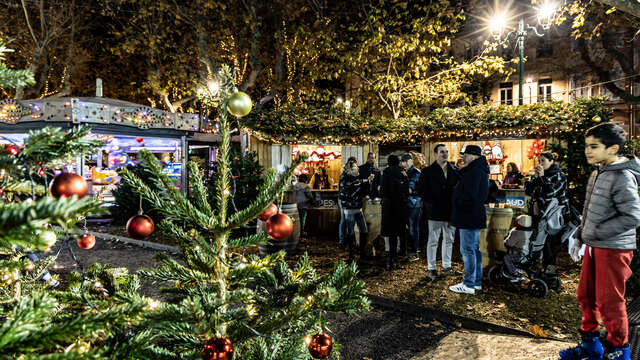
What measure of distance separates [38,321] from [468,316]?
181 inches

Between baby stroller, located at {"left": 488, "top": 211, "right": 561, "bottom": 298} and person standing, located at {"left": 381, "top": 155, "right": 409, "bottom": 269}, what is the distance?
5.79 feet

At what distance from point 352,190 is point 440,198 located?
1.67 m

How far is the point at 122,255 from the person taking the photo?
24.0 ft

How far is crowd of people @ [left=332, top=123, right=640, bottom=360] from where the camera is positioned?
286 cm

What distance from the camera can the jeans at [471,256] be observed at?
509cm

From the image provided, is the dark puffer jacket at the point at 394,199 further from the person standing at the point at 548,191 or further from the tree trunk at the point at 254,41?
the tree trunk at the point at 254,41

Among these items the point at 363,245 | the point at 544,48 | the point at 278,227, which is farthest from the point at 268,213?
the point at 544,48

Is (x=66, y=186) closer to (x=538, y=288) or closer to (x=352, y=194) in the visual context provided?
(x=352, y=194)

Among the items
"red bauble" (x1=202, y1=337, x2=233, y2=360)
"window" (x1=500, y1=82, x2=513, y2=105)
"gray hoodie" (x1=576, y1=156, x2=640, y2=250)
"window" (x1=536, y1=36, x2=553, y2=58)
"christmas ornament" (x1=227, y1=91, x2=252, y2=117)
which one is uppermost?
"window" (x1=536, y1=36, x2=553, y2=58)

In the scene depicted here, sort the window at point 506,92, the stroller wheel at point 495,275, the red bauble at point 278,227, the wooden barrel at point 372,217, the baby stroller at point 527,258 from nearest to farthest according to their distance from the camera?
the red bauble at point 278,227 < the baby stroller at point 527,258 < the stroller wheel at point 495,275 < the wooden barrel at point 372,217 < the window at point 506,92

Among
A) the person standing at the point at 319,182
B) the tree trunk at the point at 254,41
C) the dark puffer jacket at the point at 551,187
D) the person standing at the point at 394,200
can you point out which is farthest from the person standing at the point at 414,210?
the tree trunk at the point at 254,41

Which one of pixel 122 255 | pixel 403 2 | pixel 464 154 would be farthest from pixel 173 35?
pixel 464 154

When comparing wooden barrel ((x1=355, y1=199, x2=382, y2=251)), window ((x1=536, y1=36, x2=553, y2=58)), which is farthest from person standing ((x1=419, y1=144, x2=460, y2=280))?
window ((x1=536, y1=36, x2=553, y2=58))

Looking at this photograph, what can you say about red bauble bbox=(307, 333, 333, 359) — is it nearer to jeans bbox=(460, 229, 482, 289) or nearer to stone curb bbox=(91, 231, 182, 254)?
jeans bbox=(460, 229, 482, 289)
